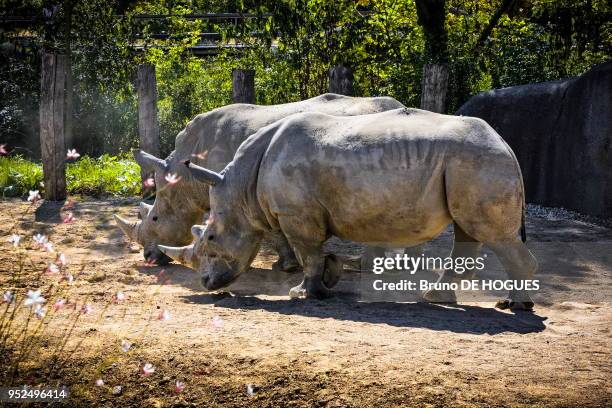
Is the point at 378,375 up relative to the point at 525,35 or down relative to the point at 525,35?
down

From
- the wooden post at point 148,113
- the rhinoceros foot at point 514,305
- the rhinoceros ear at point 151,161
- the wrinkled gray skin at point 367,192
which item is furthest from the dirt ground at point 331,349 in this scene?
the wooden post at point 148,113

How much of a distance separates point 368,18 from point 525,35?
261 cm

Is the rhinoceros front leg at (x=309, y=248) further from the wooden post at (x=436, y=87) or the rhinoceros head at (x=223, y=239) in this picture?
the wooden post at (x=436, y=87)

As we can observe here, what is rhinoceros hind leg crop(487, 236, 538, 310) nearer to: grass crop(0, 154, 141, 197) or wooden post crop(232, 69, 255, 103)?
wooden post crop(232, 69, 255, 103)

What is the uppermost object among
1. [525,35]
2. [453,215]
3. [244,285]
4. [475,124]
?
[525,35]

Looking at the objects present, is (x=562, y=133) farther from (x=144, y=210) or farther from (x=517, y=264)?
(x=144, y=210)

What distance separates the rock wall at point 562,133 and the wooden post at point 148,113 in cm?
438

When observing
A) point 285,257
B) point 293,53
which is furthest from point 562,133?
point 285,257

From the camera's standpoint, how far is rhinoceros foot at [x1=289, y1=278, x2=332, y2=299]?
713cm

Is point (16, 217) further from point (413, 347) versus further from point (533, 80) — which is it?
point (533, 80)

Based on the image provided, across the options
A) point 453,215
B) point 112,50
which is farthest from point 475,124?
point 112,50

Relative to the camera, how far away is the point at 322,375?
15.9ft

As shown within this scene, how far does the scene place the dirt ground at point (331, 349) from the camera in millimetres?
4664

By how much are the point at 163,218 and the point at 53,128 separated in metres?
4.06
